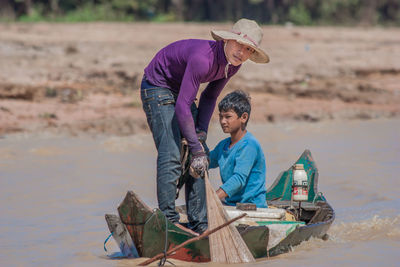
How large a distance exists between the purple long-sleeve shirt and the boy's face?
1.07 ft

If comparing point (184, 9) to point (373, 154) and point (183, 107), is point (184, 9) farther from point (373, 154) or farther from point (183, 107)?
point (183, 107)

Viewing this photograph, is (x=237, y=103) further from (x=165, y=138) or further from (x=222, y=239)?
(x=222, y=239)

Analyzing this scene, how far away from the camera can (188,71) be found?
4.36 m

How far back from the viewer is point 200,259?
463 centimetres

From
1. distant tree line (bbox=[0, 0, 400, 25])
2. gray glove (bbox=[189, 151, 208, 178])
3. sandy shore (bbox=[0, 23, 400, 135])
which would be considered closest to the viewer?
gray glove (bbox=[189, 151, 208, 178])

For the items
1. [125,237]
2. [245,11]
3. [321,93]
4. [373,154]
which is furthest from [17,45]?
[245,11]

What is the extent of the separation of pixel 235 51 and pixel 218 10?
65.6ft

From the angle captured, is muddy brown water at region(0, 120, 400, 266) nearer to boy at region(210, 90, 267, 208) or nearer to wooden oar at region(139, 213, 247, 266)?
wooden oar at region(139, 213, 247, 266)

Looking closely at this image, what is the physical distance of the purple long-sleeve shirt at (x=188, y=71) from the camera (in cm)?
437

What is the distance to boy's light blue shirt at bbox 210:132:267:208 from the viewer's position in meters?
4.95

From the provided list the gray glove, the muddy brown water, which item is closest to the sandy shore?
the muddy brown water

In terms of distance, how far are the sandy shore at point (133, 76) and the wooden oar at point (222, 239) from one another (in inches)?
242

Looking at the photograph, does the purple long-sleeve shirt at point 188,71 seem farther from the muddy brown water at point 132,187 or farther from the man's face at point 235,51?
the muddy brown water at point 132,187

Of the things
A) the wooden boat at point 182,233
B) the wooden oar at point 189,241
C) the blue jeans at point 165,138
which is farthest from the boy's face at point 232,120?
the wooden oar at point 189,241
